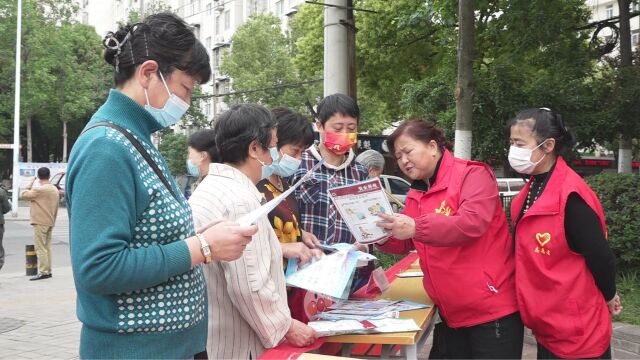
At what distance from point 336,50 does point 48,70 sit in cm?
2655

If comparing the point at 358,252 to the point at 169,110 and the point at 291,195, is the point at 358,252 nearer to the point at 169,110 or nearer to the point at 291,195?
the point at 291,195

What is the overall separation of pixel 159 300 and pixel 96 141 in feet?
1.61

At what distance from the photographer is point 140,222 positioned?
1.76 m

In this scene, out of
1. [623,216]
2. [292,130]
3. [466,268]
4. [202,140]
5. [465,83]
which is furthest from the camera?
[465,83]

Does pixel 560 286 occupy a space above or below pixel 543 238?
below

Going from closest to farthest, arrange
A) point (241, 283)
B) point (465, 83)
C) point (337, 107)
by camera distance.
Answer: point (241, 283), point (337, 107), point (465, 83)

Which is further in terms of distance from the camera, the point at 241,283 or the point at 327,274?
the point at 327,274

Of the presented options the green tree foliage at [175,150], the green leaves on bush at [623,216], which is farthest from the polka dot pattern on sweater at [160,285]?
the green tree foliage at [175,150]

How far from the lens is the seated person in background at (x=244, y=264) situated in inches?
86.0

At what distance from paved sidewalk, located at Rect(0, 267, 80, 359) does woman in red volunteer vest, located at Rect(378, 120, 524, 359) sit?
12.7 ft

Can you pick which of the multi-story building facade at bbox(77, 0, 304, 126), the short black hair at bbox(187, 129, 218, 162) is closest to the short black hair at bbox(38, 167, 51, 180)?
the short black hair at bbox(187, 129, 218, 162)

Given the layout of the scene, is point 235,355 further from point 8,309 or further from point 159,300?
point 8,309

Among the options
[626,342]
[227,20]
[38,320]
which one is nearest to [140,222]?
[626,342]

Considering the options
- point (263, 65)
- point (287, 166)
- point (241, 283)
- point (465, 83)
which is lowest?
point (241, 283)
